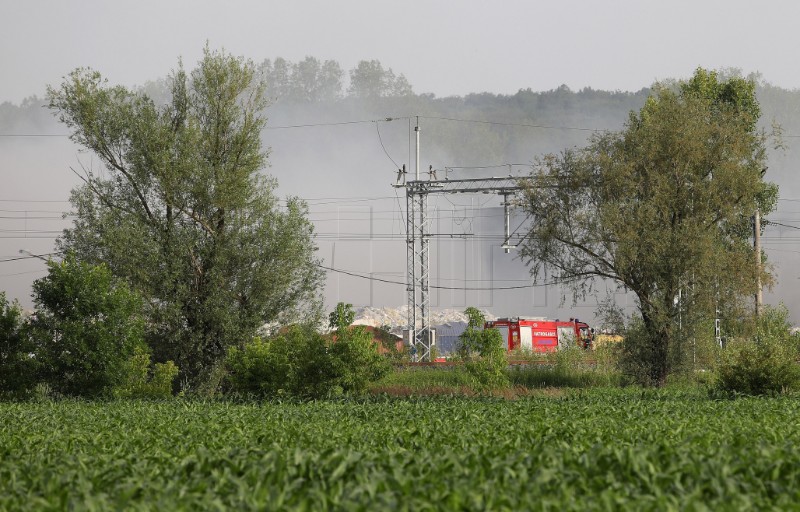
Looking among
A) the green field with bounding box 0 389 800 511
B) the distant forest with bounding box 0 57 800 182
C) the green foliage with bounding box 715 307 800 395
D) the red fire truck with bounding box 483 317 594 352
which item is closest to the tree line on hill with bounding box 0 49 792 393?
the green foliage with bounding box 715 307 800 395

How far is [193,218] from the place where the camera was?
122 feet

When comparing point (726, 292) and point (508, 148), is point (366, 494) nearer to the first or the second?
point (726, 292)

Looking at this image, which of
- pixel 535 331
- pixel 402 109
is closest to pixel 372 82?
pixel 402 109

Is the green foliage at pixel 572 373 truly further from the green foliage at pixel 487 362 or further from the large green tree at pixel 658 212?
the green foliage at pixel 487 362

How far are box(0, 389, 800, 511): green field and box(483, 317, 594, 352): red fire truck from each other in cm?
5058

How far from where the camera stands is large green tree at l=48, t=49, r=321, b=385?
119 ft

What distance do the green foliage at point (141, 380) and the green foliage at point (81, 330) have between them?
202 mm

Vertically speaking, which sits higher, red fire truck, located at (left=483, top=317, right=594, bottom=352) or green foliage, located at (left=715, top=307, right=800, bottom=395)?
red fire truck, located at (left=483, top=317, right=594, bottom=352)

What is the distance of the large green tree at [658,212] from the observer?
3547 centimetres

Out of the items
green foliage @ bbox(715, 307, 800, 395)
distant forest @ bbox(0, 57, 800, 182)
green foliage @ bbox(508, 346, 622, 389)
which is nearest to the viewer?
Result: green foliage @ bbox(715, 307, 800, 395)

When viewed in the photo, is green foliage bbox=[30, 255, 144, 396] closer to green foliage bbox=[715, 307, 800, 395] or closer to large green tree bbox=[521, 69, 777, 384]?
large green tree bbox=[521, 69, 777, 384]

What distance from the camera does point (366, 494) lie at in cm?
800

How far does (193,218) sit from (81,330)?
7.96m

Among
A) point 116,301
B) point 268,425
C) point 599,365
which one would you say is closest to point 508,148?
point 599,365
